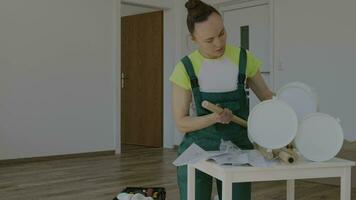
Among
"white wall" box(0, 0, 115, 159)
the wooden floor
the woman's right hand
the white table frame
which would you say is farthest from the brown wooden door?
the white table frame

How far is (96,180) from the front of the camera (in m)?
3.88

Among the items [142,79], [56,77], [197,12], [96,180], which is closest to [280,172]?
[197,12]

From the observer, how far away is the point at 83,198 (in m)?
3.21

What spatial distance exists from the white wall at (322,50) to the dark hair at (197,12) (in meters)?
3.35

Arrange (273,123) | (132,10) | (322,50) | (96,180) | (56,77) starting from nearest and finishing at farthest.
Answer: (273,123)
(96,180)
(322,50)
(56,77)
(132,10)

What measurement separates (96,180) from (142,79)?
2.87 metres

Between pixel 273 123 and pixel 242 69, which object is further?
pixel 242 69

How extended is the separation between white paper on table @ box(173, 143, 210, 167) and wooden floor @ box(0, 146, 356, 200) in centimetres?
185

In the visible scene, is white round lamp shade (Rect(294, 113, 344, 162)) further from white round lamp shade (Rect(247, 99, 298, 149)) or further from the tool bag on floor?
the tool bag on floor

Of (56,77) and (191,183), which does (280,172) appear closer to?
(191,183)

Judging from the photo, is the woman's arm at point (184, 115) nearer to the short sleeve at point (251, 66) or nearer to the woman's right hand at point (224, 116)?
the woman's right hand at point (224, 116)

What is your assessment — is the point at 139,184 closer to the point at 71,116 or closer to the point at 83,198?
the point at 83,198

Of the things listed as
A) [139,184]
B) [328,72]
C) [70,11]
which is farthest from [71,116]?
[328,72]

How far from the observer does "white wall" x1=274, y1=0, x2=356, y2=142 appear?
14.4ft
